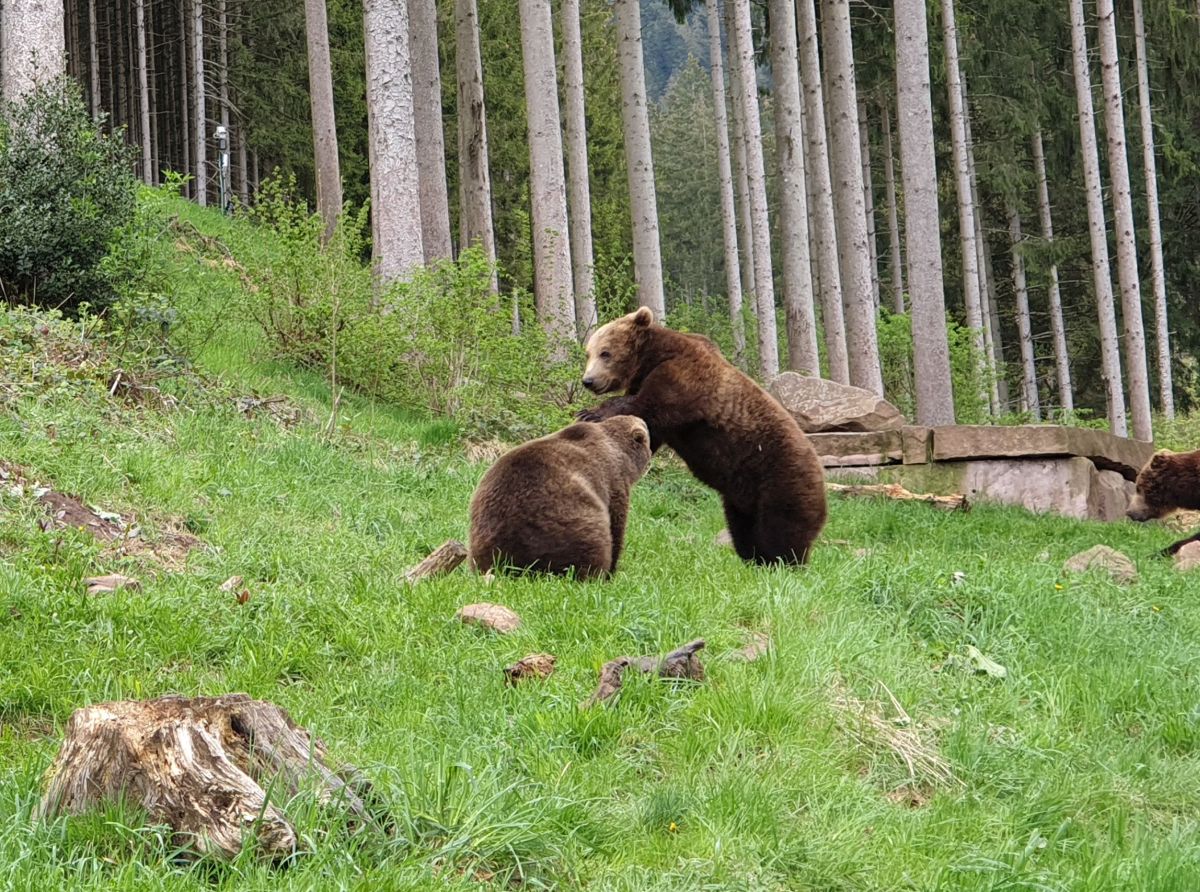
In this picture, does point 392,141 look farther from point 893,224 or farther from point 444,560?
point 893,224

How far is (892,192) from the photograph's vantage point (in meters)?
34.1

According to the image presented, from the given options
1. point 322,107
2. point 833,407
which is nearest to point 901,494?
point 833,407

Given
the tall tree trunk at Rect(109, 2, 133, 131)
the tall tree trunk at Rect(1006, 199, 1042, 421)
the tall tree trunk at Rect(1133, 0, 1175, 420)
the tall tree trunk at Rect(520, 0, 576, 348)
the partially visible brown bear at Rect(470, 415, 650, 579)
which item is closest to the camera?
the partially visible brown bear at Rect(470, 415, 650, 579)

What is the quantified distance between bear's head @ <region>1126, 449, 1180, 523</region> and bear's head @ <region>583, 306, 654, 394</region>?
770 centimetres

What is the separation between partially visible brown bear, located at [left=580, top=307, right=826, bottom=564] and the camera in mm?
7664

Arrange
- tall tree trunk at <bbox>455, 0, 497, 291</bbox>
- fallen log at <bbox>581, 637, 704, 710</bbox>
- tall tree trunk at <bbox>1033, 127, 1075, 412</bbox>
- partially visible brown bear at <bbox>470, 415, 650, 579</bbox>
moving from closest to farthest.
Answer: fallen log at <bbox>581, 637, 704, 710</bbox>
partially visible brown bear at <bbox>470, 415, 650, 579</bbox>
tall tree trunk at <bbox>455, 0, 497, 291</bbox>
tall tree trunk at <bbox>1033, 127, 1075, 412</bbox>

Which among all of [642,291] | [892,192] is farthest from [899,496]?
[892,192]

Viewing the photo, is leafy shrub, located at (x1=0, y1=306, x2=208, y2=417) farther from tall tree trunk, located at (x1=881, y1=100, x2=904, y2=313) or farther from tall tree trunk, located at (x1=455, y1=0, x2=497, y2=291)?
tall tree trunk, located at (x1=881, y1=100, x2=904, y2=313)

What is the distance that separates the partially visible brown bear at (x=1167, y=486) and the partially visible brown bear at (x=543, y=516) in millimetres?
8621

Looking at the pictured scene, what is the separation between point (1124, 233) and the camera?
72.9ft

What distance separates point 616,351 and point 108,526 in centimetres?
330

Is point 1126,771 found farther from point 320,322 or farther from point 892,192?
point 892,192

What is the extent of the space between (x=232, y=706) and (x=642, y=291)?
15.3 meters

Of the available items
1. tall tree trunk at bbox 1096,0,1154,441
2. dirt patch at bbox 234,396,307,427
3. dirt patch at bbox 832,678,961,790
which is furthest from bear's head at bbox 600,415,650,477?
tall tree trunk at bbox 1096,0,1154,441
